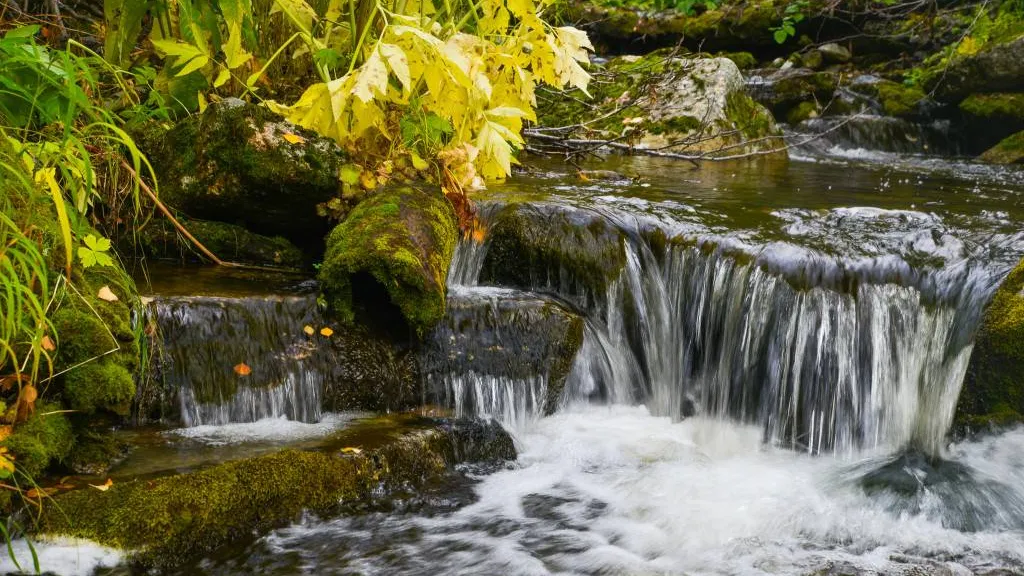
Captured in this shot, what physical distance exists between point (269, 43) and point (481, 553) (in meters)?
3.34

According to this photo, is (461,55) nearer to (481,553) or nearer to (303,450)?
(303,450)

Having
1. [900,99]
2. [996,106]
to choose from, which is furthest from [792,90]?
[996,106]

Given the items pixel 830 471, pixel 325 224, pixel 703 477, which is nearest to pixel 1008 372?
pixel 830 471

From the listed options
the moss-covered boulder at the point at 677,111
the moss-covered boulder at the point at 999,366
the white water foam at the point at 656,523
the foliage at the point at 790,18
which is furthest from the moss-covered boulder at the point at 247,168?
the foliage at the point at 790,18

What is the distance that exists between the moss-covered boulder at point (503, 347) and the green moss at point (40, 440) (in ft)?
5.23

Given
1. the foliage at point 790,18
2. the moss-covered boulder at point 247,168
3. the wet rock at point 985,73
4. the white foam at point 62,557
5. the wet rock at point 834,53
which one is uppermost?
the foliage at point 790,18

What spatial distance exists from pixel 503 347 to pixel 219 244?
5.40 ft

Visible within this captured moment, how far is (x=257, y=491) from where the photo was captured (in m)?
3.01

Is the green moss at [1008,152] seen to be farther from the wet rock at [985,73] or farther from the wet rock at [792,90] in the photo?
the wet rock at [792,90]

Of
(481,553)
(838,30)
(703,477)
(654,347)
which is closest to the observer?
(481,553)

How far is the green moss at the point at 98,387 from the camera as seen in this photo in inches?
112

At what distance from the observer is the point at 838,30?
1346cm

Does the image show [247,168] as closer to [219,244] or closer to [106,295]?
[219,244]

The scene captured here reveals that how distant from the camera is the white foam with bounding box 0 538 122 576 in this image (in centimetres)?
251
